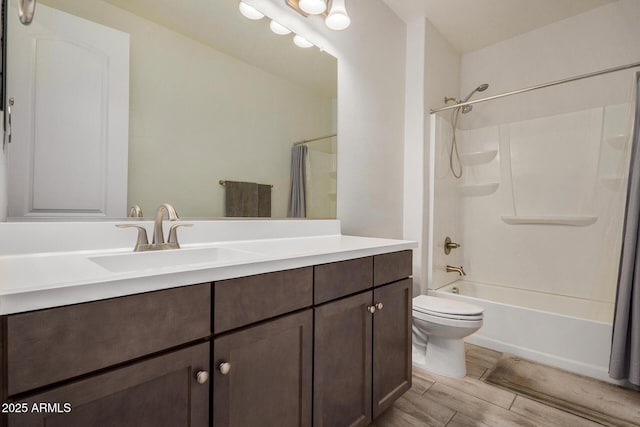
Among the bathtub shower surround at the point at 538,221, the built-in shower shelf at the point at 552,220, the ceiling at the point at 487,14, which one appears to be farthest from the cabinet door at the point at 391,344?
the ceiling at the point at 487,14

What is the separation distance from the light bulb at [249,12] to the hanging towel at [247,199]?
31.8 inches

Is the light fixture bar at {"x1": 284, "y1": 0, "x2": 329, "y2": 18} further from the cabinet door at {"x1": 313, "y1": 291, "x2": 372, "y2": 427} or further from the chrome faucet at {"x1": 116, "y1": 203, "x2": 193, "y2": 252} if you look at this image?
the cabinet door at {"x1": 313, "y1": 291, "x2": 372, "y2": 427}

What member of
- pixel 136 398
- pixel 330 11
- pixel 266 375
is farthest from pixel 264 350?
pixel 330 11

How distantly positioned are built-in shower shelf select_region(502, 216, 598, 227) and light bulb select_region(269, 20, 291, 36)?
92.3 inches

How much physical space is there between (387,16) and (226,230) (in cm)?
202

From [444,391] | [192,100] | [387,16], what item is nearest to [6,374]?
[192,100]

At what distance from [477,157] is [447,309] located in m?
1.67

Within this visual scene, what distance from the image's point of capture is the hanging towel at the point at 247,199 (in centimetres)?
143

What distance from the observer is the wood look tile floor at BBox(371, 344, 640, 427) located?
57.6 inches

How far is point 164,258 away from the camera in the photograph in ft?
3.47

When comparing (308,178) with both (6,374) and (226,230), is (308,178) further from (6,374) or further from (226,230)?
(6,374)

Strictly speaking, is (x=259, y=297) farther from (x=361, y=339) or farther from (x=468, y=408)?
(x=468, y=408)

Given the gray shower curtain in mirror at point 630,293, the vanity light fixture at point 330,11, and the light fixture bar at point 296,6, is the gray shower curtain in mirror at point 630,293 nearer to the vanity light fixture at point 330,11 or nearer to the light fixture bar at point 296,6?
the vanity light fixture at point 330,11

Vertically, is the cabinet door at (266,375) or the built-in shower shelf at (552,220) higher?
the built-in shower shelf at (552,220)
